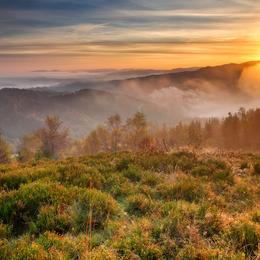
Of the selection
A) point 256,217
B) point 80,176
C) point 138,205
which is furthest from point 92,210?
point 256,217

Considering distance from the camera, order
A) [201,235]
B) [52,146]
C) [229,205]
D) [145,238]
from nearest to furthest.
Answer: [145,238] < [201,235] < [229,205] < [52,146]

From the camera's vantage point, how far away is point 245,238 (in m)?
6.02

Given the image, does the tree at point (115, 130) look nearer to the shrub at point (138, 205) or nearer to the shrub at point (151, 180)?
the shrub at point (151, 180)

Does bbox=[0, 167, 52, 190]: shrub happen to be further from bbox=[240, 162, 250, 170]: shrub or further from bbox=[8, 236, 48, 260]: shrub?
bbox=[240, 162, 250, 170]: shrub

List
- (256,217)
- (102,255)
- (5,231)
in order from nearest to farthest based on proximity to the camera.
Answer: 1. (102,255)
2. (5,231)
3. (256,217)

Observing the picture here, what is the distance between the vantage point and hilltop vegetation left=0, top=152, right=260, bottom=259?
18.5ft

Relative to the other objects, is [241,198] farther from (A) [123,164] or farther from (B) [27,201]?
(B) [27,201]

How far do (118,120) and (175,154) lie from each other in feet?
291

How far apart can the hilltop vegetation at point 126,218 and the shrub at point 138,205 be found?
0.07ft

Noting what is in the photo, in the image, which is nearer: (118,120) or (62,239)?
(62,239)

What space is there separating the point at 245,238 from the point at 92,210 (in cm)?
310

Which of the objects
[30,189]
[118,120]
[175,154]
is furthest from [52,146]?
[30,189]

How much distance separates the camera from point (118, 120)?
104625 millimetres

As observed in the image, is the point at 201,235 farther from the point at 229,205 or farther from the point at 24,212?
the point at 24,212
